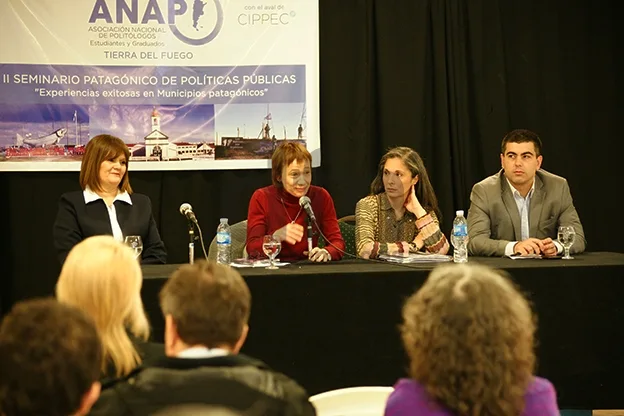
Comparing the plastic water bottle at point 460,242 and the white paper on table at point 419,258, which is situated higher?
the plastic water bottle at point 460,242

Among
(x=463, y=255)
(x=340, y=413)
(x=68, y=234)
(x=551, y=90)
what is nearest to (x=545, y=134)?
(x=551, y=90)

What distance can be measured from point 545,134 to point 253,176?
193cm

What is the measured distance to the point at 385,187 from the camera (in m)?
4.04

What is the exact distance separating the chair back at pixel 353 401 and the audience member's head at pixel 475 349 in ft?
0.87

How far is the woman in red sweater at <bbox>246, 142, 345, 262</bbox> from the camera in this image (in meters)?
3.95

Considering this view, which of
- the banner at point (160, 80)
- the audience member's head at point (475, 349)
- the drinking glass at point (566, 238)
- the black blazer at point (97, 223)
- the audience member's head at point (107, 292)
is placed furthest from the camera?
the banner at point (160, 80)

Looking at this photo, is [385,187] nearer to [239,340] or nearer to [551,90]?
[551,90]

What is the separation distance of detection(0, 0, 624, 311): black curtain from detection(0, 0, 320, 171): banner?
19 cm

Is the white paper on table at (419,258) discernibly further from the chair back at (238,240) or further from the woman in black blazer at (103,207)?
the woman in black blazer at (103,207)

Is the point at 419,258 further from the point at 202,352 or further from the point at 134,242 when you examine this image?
the point at 202,352

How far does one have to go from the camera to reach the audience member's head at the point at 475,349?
1.40m

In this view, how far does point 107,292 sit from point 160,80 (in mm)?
3283

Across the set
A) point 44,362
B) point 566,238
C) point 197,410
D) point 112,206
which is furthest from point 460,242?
point 44,362

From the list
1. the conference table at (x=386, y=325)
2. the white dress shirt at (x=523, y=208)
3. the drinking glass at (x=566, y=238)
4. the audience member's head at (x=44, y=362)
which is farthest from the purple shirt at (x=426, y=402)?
the white dress shirt at (x=523, y=208)
